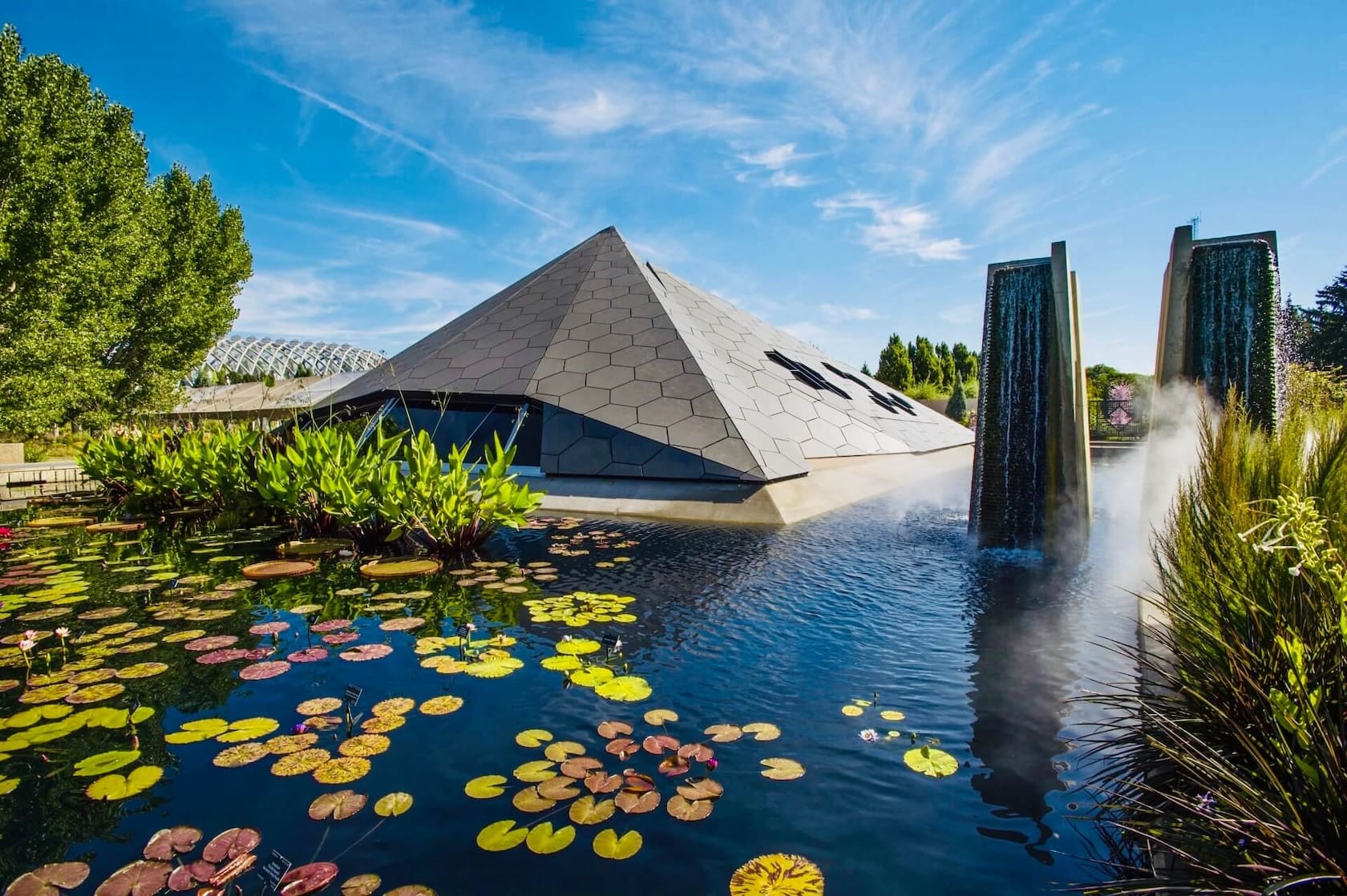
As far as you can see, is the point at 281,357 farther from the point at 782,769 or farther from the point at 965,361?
the point at 782,769

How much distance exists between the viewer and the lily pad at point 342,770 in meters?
2.96

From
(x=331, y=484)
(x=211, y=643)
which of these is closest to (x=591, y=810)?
(x=211, y=643)

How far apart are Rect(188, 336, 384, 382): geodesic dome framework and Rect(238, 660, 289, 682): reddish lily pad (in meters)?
48.8

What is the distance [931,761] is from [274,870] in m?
2.61

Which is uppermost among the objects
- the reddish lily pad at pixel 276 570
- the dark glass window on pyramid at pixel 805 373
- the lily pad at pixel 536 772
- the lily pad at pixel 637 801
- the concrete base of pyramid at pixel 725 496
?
the dark glass window on pyramid at pixel 805 373

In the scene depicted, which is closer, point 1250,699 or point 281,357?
point 1250,699

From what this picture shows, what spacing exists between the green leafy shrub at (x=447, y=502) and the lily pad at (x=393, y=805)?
455 centimetres

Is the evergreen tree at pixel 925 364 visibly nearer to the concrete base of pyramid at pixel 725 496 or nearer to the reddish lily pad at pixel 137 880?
the concrete base of pyramid at pixel 725 496

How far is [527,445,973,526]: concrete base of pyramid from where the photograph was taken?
10.4 m

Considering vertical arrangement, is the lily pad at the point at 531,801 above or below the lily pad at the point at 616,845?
above

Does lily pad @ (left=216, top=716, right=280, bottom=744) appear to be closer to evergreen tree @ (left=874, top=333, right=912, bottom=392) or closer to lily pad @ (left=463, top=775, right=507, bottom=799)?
lily pad @ (left=463, top=775, right=507, bottom=799)

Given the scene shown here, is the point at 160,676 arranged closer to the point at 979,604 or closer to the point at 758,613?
the point at 758,613

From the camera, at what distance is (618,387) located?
13234 mm

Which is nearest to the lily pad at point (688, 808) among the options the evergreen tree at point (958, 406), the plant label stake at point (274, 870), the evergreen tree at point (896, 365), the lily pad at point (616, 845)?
the lily pad at point (616, 845)
